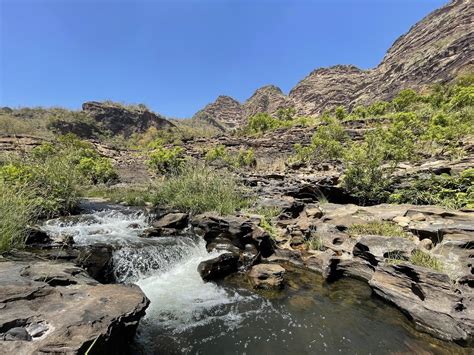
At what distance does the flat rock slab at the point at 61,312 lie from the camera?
2.20m

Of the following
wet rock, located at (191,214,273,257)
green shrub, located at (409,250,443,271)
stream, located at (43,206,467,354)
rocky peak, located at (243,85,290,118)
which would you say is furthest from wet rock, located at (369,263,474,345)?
rocky peak, located at (243,85,290,118)

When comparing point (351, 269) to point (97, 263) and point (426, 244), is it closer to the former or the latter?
point (426, 244)

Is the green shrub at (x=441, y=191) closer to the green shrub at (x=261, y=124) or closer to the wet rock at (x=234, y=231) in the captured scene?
the wet rock at (x=234, y=231)

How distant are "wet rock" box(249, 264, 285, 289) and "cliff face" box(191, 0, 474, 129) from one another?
60.8m

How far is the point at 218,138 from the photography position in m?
36.0

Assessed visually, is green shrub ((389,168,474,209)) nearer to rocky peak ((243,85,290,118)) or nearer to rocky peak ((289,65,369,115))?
rocky peak ((289,65,369,115))

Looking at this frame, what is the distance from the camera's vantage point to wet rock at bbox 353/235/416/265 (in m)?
5.07

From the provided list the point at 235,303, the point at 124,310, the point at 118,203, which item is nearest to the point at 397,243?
the point at 235,303

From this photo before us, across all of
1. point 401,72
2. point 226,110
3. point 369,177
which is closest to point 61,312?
point 369,177

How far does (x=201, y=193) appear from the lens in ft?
33.9

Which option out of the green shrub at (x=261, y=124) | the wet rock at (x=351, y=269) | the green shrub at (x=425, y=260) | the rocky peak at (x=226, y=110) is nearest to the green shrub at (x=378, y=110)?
the green shrub at (x=261, y=124)

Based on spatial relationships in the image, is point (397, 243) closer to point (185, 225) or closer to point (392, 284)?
point (392, 284)

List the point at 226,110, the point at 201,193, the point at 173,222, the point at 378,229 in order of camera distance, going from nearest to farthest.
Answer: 1. the point at 378,229
2. the point at 173,222
3. the point at 201,193
4. the point at 226,110

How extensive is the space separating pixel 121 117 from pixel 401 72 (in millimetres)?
76827
